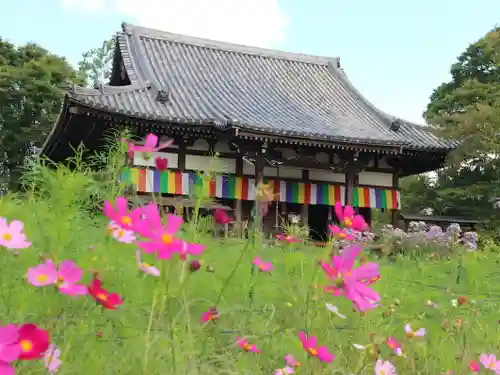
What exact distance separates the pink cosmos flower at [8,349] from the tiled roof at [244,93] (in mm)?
7602

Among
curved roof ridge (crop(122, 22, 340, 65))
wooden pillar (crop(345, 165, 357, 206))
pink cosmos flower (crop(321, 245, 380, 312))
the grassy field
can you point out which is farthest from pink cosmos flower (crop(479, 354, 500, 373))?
curved roof ridge (crop(122, 22, 340, 65))

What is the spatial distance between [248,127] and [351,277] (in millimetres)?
7703

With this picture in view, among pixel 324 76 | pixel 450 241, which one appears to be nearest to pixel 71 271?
pixel 450 241

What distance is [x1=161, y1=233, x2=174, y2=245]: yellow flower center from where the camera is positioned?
758mm

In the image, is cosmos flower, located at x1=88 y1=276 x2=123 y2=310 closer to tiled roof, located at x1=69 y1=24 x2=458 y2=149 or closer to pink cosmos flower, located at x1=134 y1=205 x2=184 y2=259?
pink cosmos flower, located at x1=134 y1=205 x2=184 y2=259

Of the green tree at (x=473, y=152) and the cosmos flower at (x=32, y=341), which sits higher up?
the green tree at (x=473, y=152)

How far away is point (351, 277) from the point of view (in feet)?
2.85

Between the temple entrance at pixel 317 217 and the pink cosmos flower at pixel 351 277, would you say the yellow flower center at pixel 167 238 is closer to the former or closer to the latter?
the pink cosmos flower at pixel 351 277

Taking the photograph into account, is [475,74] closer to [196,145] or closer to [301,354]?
[196,145]

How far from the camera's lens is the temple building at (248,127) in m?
8.72

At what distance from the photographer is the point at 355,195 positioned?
10.6 m

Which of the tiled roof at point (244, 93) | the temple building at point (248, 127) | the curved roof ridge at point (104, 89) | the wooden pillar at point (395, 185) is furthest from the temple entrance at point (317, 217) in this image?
the curved roof ridge at point (104, 89)

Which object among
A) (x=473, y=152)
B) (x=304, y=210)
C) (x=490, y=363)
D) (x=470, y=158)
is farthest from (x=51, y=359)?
(x=470, y=158)

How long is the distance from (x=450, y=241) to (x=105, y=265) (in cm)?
579
